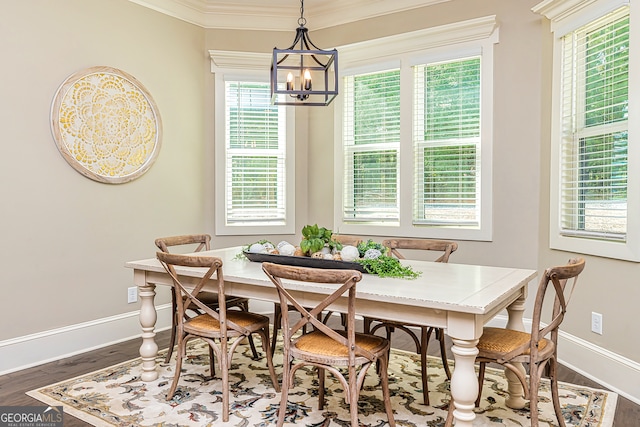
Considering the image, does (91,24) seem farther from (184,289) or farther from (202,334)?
(202,334)

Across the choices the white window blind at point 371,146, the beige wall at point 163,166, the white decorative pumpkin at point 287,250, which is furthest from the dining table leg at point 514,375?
the white window blind at point 371,146

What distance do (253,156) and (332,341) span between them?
277 centimetres

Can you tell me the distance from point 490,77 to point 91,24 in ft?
10.7

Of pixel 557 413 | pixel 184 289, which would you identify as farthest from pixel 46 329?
pixel 557 413

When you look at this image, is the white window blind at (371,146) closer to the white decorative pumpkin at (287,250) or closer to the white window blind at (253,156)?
the white window blind at (253,156)

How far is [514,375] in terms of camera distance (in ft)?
8.30

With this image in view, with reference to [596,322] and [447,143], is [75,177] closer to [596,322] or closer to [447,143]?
[447,143]

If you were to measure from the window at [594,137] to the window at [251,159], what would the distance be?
8.06 feet

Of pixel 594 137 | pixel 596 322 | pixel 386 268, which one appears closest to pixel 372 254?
pixel 386 268

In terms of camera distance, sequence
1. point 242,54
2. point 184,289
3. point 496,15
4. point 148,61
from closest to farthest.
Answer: point 184,289 < point 496,15 < point 148,61 < point 242,54

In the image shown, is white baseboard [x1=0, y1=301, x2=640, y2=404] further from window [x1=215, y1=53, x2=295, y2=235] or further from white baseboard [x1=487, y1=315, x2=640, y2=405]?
window [x1=215, y1=53, x2=295, y2=235]

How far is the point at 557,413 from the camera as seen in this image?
225cm

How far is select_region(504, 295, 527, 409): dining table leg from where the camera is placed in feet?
8.06

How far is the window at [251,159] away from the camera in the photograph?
454cm
